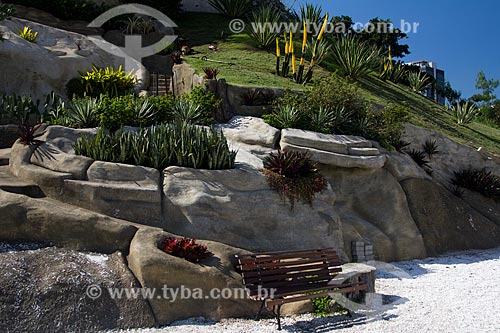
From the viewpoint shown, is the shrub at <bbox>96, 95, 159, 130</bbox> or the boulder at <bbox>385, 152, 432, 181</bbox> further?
the boulder at <bbox>385, 152, 432, 181</bbox>

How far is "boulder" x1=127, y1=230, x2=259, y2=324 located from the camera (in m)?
7.04

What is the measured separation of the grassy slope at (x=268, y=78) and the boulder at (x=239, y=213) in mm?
6294

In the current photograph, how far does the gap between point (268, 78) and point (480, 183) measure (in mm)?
7548

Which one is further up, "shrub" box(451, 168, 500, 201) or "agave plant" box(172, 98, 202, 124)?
"agave plant" box(172, 98, 202, 124)

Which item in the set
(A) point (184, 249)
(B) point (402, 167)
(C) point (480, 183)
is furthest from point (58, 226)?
(C) point (480, 183)

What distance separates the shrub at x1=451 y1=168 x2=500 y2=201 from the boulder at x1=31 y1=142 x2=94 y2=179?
11.2 meters

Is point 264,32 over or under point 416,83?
over

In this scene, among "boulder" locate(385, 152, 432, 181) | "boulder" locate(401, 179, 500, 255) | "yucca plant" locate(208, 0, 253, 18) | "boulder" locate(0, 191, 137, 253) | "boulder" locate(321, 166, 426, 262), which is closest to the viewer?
"boulder" locate(0, 191, 137, 253)

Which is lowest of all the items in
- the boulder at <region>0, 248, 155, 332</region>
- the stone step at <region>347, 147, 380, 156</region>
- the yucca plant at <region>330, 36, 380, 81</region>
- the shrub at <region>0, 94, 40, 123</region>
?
the boulder at <region>0, 248, 155, 332</region>

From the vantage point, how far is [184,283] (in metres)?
7.21

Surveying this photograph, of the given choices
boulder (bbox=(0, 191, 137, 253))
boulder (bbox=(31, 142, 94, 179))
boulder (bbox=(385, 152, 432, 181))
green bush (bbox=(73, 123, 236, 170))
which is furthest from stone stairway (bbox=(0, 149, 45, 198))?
boulder (bbox=(385, 152, 432, 181))

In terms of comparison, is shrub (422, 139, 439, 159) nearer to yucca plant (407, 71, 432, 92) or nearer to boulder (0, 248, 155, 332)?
boulder (0, 248, 155, 332)

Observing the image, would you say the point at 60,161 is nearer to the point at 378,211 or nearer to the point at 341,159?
the point at 341,159

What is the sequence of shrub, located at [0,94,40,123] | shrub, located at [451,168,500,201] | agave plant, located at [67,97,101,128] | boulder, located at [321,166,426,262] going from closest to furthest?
Result: 1. agave plant, located at [67,97,101,128]
2. shrub, located at [0,94,40,123]
3. boulder, located at [321,166,426,262]
4. shrub, located at [451,168,500,201]
